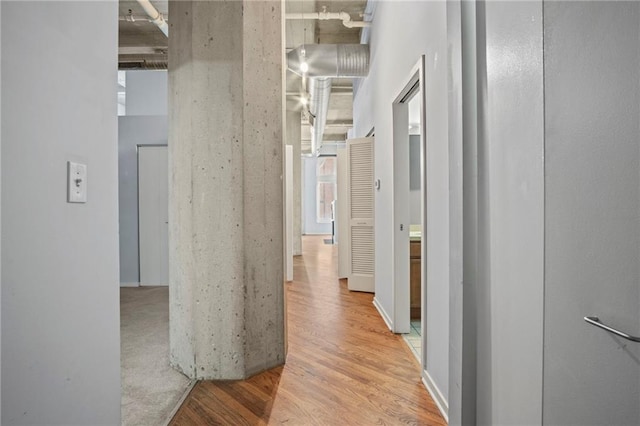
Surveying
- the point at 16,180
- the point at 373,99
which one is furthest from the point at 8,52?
the point at 373,99

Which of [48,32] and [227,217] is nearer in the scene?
[48,32]

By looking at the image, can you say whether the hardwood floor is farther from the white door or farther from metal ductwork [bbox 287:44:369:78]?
metal ductwork [bbox 287:44:369:78]

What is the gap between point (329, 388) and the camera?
2.16m

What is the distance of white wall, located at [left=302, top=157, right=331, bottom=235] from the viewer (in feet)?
44.2

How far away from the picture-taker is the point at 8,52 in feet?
2.63

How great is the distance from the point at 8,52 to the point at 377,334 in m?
3.04

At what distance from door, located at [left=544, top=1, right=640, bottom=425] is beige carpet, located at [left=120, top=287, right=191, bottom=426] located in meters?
1.95

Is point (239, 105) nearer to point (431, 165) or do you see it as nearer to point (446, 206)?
point (431, 165)

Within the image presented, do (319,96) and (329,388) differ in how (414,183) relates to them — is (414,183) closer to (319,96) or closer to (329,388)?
(319,96)

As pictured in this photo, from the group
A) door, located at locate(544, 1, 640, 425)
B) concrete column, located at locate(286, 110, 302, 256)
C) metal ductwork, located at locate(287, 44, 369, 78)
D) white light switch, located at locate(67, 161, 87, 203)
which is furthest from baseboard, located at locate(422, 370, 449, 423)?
concrete column, located at locate(286, 110, 302, 256)

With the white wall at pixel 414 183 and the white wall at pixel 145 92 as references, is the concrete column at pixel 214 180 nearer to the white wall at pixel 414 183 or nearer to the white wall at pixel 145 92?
the white wall at pixel 414 183

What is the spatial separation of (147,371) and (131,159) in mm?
3499

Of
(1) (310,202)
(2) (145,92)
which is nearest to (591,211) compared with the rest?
(2) (145,92)

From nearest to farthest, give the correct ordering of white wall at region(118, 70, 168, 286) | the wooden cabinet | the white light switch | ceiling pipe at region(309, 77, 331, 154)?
the white light switch → the wooden cabinet → white wall at region(118, 70, 168, 286) → ceiling pipe at region(309, 77, 331, 154)
